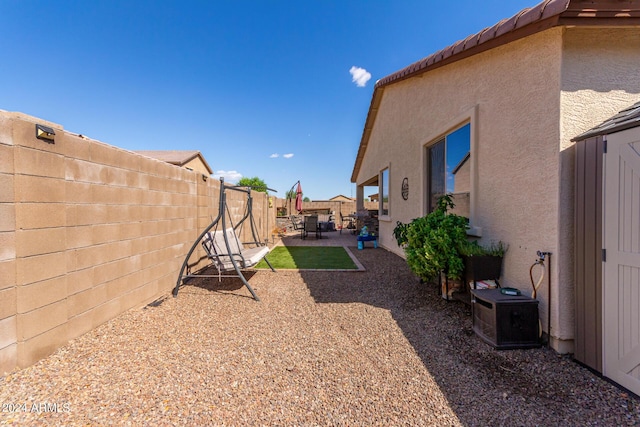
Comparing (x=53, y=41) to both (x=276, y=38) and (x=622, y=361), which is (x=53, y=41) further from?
(x=622, y=361)

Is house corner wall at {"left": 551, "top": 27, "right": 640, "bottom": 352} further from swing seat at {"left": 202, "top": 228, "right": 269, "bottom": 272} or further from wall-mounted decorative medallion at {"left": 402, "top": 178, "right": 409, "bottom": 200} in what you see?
wall-mounted decorative medallion at {"left": 402, "top": 178, "right": 409, "bottom": 200}

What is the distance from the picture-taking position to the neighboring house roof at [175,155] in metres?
21.8

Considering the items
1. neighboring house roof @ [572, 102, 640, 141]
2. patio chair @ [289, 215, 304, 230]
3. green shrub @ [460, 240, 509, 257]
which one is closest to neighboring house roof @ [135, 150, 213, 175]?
patio chair @ [289, 215, 304, 230]

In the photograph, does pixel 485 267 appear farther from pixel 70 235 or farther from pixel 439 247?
pixel 70 235

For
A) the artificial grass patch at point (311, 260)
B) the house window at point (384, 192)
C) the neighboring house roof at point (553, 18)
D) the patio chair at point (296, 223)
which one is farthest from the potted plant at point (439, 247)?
the patio chair at point (296, 223)

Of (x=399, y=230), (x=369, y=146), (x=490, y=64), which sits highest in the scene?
(x=369, y=146)

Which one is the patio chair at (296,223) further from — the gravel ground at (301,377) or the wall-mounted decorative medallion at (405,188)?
the gravel ground at (301,377)

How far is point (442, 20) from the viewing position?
24.0 ft

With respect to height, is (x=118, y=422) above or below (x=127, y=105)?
below

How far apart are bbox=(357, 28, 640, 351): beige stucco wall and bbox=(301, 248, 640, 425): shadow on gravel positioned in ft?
1.80

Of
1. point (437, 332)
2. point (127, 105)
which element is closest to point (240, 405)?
point (437, 332)

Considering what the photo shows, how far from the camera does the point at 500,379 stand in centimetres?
216

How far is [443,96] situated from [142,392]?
6.18 metres

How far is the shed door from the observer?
1.94 m
